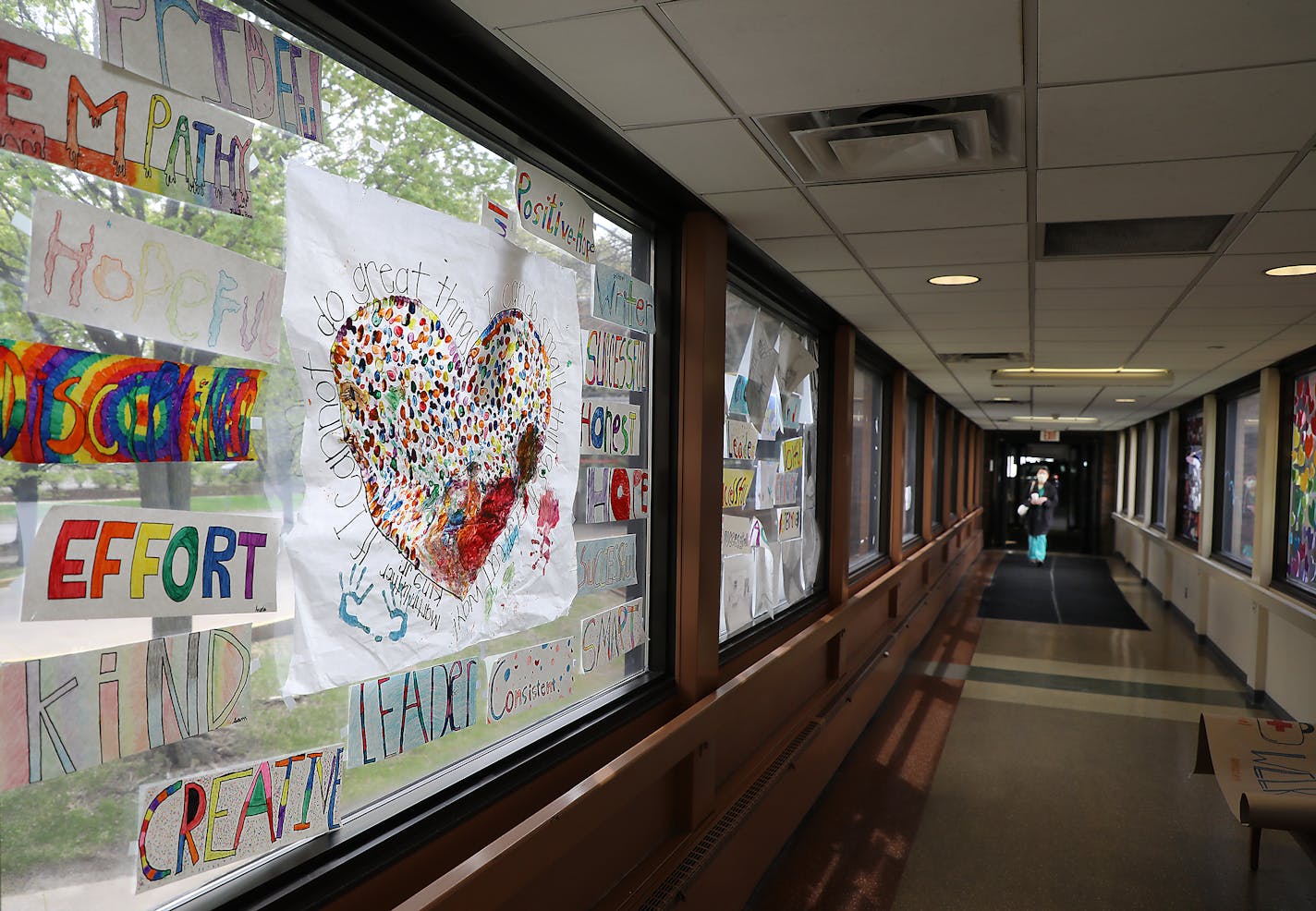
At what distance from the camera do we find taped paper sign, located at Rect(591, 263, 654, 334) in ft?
8.66

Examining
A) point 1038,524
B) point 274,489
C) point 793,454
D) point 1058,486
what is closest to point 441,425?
point 274,489

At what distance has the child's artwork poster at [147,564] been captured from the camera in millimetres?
1152

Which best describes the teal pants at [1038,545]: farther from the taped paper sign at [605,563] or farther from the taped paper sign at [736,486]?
the taped paper sign at [605,563]

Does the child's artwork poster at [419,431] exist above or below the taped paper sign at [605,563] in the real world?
above

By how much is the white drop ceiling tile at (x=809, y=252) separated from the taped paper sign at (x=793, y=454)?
1.06 metres

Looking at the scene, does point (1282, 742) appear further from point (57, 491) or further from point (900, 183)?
point (57, 491)

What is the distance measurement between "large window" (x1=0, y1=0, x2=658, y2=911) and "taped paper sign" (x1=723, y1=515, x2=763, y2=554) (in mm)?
1378

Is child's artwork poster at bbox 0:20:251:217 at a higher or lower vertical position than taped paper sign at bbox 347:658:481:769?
higher

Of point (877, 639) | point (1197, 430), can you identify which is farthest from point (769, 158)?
point (1197, 430)

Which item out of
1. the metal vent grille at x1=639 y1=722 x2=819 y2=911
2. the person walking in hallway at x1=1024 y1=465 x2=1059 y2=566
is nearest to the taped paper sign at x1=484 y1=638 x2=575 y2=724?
the metal vent grille at x1=639 y1=722 x2=819 y2=911

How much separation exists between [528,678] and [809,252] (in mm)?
2139

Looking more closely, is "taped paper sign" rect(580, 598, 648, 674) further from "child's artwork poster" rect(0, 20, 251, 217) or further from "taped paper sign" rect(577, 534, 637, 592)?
"child's artwork poster" rect(0, 20, 251, 217)

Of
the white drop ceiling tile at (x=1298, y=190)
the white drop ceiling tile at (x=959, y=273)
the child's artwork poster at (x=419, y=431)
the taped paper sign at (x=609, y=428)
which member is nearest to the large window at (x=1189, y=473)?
the white drop ceiling tile at (x=959, y=273)

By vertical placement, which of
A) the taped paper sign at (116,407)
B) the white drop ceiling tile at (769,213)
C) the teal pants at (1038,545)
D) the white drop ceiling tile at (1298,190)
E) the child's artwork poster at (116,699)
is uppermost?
the white drop ceiling tile at (769,213)
